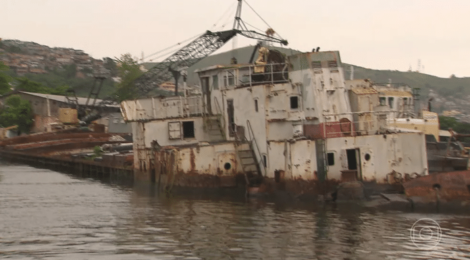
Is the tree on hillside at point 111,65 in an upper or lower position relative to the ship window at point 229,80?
upper

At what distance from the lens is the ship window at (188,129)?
118ft

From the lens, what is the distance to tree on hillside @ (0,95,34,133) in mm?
78875

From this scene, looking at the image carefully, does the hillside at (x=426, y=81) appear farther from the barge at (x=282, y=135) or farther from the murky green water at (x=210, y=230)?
the murky green water at (x=210, y=230)

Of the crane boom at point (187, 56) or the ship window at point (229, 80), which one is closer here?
the ship window at point (229, 80)

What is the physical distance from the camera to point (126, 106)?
39.4 metres

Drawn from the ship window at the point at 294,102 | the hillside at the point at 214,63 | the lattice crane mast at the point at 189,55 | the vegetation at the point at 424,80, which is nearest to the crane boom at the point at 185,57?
the lattice crane mast at the point at 189,55

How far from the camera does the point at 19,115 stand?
258 ft

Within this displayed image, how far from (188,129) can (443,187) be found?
15474mm

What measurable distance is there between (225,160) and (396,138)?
344 inches

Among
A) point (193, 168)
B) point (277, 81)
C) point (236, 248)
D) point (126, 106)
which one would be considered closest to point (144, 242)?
point (236, 248)

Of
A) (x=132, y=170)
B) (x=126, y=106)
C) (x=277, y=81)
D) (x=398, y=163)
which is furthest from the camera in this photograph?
(x=132, y=170)

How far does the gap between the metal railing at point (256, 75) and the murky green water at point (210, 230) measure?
→ 6.48 meters

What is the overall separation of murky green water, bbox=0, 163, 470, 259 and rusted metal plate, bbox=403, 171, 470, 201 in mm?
1245

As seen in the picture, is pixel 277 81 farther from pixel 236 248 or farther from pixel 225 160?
pixel 236 248
